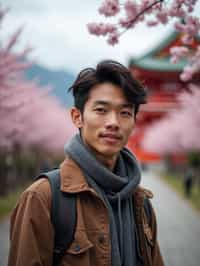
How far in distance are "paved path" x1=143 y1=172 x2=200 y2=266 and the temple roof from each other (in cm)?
2842

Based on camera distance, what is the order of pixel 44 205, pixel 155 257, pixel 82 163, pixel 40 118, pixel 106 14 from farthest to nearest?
pixel 40 118 < pixel 106 14 < pixel 155 257 < pixel 82 163 < pixel 44 205

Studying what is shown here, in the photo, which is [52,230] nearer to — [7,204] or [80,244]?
[80,244]

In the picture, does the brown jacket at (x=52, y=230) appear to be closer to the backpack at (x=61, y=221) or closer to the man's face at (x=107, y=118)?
the backpack at (x=61, y=221)

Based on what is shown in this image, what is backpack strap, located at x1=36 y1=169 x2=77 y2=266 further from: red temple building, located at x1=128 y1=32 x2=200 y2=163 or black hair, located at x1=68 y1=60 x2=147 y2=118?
red temple building, located at x1=128 y1=32 x2=200 y2=163

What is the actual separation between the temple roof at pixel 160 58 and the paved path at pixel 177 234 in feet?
95.0

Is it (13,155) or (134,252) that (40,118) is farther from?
(134,252)

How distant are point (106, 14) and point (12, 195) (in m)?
12.5

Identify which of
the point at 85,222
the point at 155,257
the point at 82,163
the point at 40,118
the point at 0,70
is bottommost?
the point at 155,257

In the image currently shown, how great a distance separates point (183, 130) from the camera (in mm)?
23719

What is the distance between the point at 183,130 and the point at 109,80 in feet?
72.4

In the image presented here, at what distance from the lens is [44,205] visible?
5.92ft

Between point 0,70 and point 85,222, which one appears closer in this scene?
point 85,222

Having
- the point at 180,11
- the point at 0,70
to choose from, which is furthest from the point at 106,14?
the point at 0,70

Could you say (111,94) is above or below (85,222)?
above
